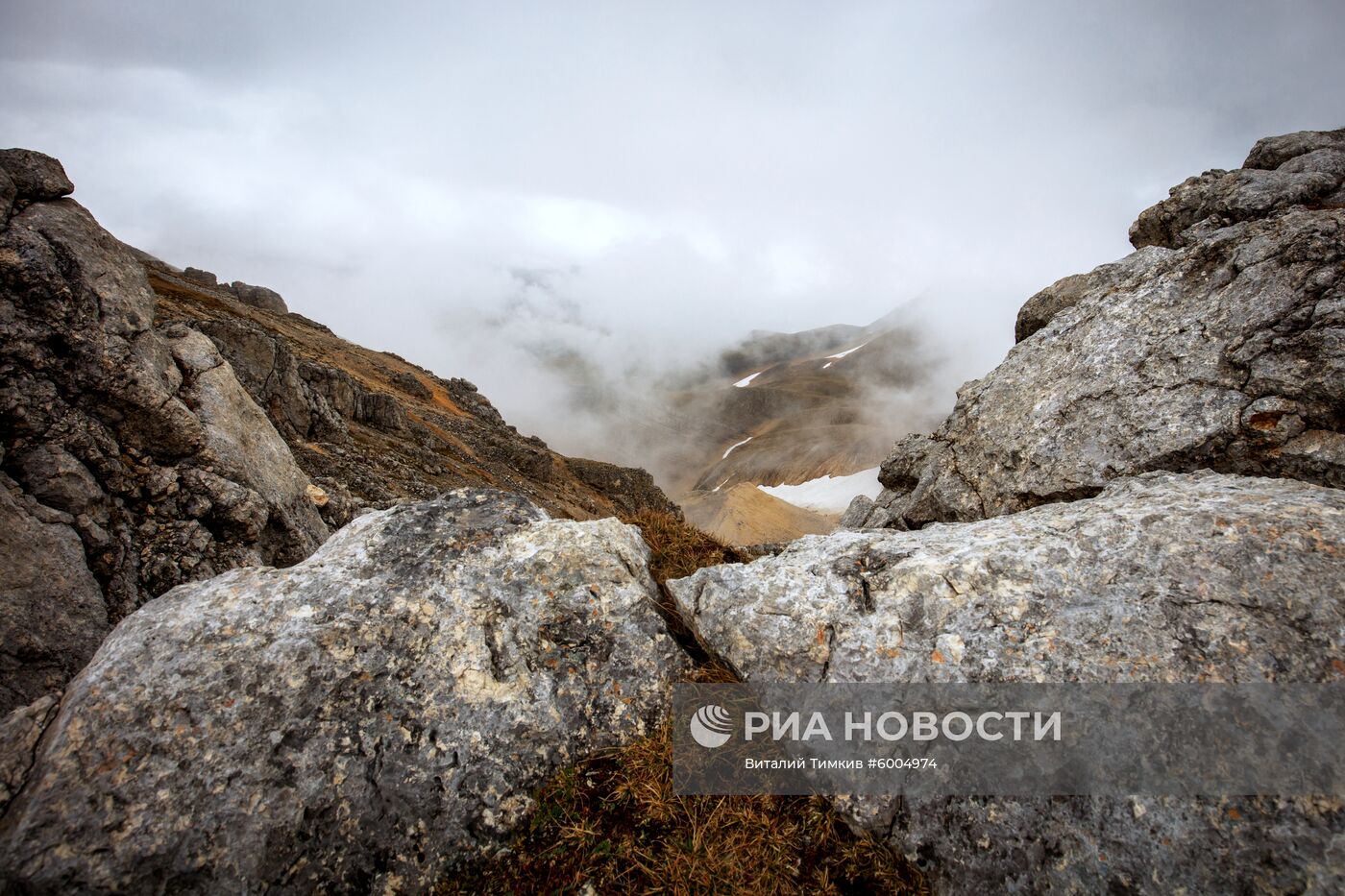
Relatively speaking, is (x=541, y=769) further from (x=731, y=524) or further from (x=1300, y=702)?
(x=731, y=524)

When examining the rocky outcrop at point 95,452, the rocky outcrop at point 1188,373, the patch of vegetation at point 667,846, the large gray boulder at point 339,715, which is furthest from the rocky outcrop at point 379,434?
the patch of vegetation at point 667,846

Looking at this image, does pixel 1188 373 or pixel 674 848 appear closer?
pixel 674 848

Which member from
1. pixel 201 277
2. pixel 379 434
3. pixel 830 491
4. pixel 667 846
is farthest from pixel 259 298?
pixel 667 846

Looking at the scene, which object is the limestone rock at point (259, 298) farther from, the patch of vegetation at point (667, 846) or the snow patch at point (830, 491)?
the patch of vegetation at point (667, 846)

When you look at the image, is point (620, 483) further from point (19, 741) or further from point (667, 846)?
point (667, 846)

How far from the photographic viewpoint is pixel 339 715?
16.6 feet

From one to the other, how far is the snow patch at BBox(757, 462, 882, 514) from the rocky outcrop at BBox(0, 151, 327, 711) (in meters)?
83.1

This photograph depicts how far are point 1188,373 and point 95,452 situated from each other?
709 inches

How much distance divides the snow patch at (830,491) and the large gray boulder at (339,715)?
85.1 metres

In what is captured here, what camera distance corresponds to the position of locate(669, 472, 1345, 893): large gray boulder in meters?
3.71

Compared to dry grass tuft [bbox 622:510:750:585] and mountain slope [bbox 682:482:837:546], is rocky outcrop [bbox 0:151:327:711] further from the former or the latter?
mountain slope [bbox 682:482:837:546]

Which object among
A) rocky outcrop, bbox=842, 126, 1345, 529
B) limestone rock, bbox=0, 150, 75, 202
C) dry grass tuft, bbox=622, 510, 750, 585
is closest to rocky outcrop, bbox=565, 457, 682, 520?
limestone rock, bbox=0, 150, 75, 202

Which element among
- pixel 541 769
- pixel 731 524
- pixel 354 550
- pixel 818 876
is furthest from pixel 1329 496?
pixel 731 524

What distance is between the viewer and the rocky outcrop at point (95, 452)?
8.47 m
